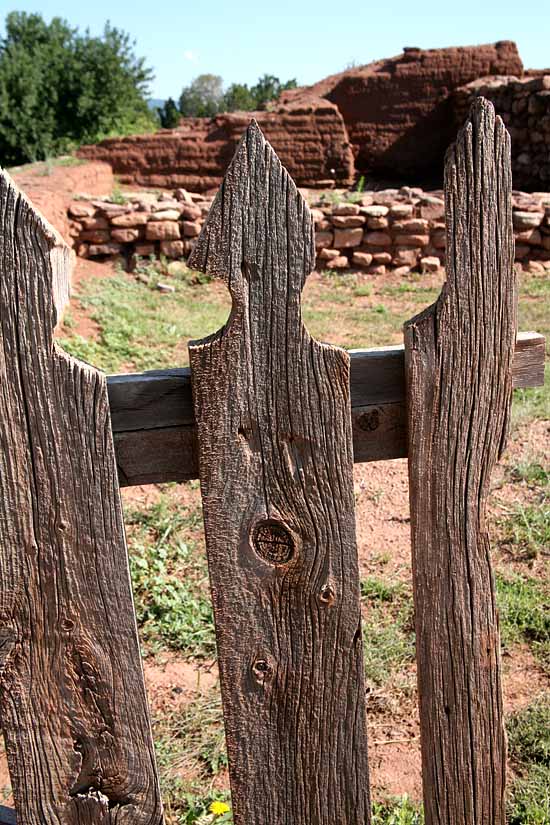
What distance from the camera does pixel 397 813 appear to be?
81.1 inches

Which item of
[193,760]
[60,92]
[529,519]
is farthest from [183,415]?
[60,92]

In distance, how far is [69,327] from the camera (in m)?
6.81

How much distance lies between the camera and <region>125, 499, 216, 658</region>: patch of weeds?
9.98ft

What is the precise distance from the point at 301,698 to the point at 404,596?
7.01 feet

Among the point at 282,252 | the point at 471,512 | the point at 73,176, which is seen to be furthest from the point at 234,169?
the point at 73,176

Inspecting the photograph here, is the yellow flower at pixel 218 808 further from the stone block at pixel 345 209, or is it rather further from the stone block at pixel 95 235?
the stone block at pixel 345 209

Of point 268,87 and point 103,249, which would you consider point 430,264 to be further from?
point 268,87

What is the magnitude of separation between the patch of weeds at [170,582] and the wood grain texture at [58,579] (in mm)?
1807

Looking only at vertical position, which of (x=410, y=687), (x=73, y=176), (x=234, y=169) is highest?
(x=73, y=176)

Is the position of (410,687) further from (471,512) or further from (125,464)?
(125,464)

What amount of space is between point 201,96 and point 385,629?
2111 inches

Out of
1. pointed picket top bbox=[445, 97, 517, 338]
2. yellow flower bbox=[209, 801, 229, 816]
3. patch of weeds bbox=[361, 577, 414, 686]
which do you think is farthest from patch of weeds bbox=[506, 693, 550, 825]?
pointed picket top bbox=[445, 97, 517, 338]

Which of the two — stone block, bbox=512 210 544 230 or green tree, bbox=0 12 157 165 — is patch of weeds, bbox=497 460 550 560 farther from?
green tree, bbox=0 12 157 165

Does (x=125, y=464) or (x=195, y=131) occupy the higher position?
(x=195, y=131)
